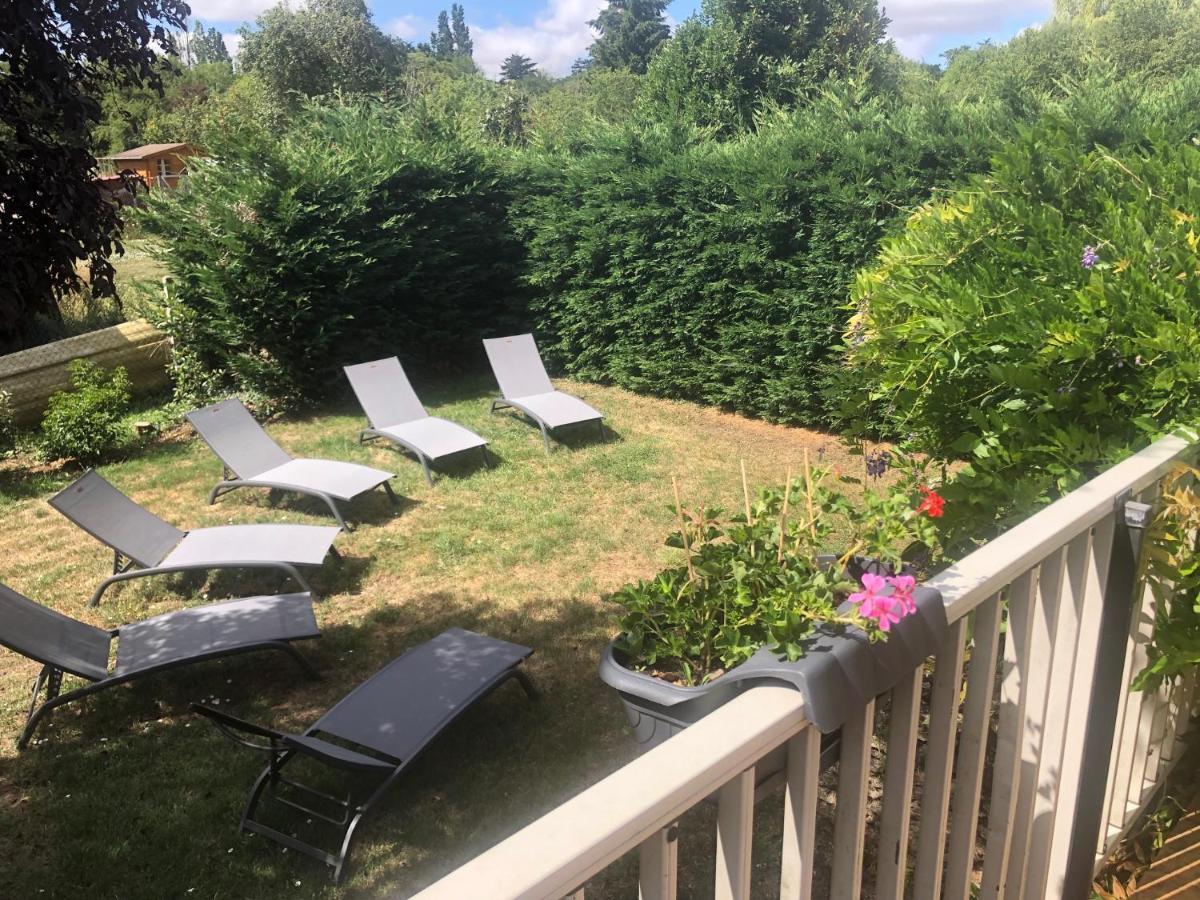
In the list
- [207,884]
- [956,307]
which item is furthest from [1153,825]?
[207,884]

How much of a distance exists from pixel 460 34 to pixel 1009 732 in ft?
639

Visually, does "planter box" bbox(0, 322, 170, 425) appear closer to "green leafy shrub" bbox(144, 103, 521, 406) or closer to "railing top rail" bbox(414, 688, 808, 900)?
"green leafy shrub" bbox(144, 103, 521, 406)

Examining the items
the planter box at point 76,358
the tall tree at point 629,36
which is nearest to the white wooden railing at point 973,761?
the planter box at point 76,358

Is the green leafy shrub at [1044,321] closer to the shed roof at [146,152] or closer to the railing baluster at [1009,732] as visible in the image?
the railing baluster at [1009,732]

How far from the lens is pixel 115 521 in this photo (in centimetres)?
550

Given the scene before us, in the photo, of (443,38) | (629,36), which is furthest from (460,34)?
(629,36)

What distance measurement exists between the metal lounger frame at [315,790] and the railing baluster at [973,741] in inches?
86.9

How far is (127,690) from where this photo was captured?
15.0 feet

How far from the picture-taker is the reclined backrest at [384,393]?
27.8 ft

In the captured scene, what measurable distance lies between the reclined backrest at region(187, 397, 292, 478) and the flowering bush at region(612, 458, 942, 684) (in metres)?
→ 5.66

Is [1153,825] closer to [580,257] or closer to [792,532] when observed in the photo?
[792,532]

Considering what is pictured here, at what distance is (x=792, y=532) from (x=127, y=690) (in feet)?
12.9

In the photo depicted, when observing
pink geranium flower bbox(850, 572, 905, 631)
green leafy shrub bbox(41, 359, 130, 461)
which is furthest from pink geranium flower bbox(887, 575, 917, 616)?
green leafy shrub bbox(41, 359, 130, 461)

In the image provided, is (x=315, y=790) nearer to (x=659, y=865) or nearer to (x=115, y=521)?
(x=115, y=521)
